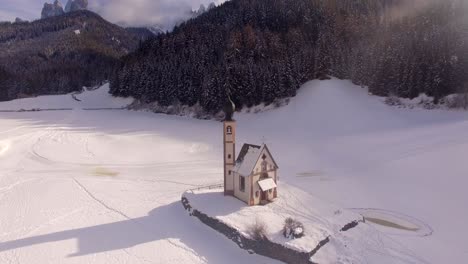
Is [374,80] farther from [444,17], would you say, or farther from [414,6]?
[414,6]

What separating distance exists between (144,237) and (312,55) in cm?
4903

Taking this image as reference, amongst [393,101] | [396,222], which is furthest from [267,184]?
[393,101]

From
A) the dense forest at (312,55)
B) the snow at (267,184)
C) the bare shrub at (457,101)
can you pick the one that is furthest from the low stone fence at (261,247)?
the bare shrub at (457,101)

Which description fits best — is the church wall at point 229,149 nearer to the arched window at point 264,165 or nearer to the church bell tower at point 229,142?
the church bell tower at point 229,142

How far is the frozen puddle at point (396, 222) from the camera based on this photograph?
21.2 m

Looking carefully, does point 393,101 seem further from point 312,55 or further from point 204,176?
point 204,176

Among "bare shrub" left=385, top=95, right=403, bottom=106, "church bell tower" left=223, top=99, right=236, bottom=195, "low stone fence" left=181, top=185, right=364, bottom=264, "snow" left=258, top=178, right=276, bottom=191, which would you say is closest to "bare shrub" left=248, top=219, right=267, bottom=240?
"low stone fence" left=181, top=185, right=364, bottom=264

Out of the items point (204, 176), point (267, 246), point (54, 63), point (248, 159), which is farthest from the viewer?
point (54, 63)

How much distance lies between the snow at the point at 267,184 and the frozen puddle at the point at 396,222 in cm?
583

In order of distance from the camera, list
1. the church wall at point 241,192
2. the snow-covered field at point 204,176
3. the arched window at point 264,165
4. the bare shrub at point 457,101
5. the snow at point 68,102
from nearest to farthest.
Result: the snow-covered field at point 204,176 → the church wall at point 241,192 → the arched window at point 264,165 → the bare shrub at point 457,101 → the snow at point 68,102

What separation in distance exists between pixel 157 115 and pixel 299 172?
1748 inches

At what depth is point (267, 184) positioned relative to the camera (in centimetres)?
2397

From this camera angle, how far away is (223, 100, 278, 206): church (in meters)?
23.7

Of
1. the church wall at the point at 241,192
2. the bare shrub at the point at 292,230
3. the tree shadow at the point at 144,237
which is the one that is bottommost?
the tree shadow at the point at 144,237
